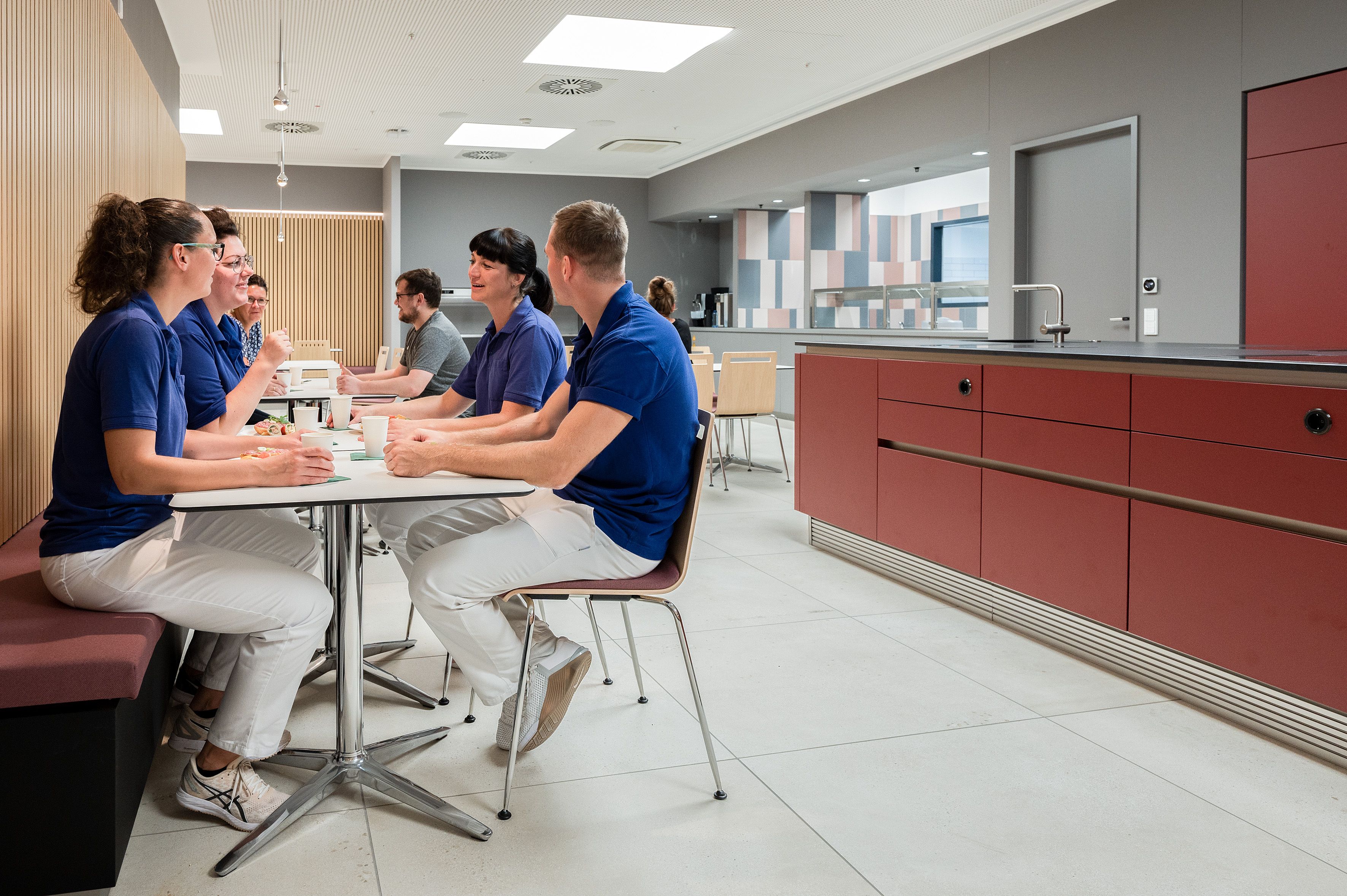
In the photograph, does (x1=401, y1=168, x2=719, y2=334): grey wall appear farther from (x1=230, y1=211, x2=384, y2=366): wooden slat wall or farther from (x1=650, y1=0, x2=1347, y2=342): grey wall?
(x1=650, y1=0, x2=1347, y2=342): grey wall

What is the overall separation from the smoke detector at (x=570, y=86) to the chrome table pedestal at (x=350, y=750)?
6574mm

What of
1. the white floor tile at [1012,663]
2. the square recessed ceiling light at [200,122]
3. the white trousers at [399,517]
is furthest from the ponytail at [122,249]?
the square recessed ceiling light at [200,122]

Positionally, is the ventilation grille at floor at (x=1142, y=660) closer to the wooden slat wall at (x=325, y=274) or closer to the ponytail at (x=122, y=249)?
the ponytail at (x=122, y=249)

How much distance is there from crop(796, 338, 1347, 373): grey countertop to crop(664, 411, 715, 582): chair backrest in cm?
140

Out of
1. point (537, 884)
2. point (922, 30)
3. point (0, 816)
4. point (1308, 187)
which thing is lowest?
point (537, 884)

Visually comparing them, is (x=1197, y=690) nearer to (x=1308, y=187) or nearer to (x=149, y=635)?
(x=149, y=635)

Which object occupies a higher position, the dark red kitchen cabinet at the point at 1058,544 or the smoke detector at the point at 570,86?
the smoke detector at the point at 570,86

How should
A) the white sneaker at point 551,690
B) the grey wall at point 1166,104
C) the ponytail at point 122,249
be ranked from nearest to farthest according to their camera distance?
the ponytail at point 122,249
the white sneaker at point 551,690
the grey wall at point 1166,104

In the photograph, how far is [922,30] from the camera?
6.84 m

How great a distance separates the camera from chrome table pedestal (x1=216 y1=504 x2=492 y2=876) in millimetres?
2139

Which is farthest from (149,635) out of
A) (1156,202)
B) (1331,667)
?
(1156,202)

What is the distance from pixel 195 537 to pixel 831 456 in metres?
2.86

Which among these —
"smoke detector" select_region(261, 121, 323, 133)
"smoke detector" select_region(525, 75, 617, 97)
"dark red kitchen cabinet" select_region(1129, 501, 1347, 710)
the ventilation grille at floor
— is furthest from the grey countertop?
"smoke detector" select_region(261, 121, 323, 133)

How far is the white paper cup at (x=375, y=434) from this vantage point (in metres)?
2.34
